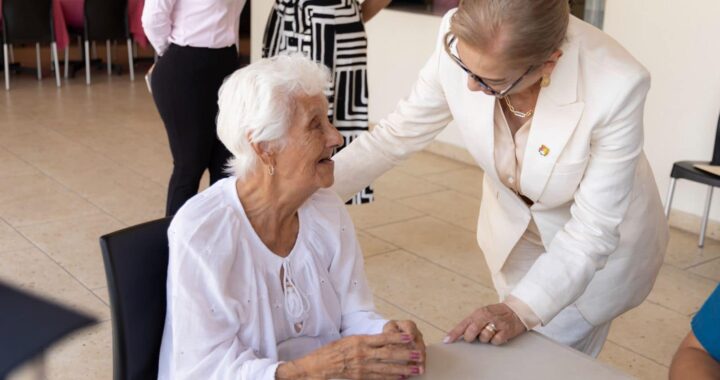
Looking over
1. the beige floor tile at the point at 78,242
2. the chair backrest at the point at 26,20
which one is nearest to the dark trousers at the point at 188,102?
the beige floor tile at the point at 78,242

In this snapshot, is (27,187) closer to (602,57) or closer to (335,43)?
(335,43)

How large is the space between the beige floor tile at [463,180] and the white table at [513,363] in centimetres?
384

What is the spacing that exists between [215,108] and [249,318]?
226 cm

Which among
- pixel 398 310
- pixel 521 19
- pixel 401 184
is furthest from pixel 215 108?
pixel 521 19

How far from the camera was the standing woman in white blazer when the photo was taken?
1860 millimetres

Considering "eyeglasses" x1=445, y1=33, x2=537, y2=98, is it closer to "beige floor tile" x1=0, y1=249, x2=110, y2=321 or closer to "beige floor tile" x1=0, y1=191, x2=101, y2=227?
"beige floor tile" x1=0, y1=249, x2=110, y2=321

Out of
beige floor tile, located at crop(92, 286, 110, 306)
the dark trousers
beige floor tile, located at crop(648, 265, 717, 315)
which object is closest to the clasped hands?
beige floor tile, located at crop(92, 286, 110, 306)

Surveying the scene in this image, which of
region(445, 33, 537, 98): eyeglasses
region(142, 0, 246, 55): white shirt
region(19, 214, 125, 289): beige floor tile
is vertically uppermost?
region(445, 33, 537, 98): eyeglasses

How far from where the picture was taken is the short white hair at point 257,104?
78.0 inches

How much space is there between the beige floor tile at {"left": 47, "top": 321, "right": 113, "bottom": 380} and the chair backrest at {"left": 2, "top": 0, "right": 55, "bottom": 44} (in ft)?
18.2

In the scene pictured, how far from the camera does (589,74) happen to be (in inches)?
80.4

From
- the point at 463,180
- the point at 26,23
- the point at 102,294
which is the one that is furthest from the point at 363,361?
the point at 26,23

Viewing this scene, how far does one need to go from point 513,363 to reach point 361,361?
1.01ft

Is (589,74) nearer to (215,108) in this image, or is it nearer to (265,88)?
(265,88)
